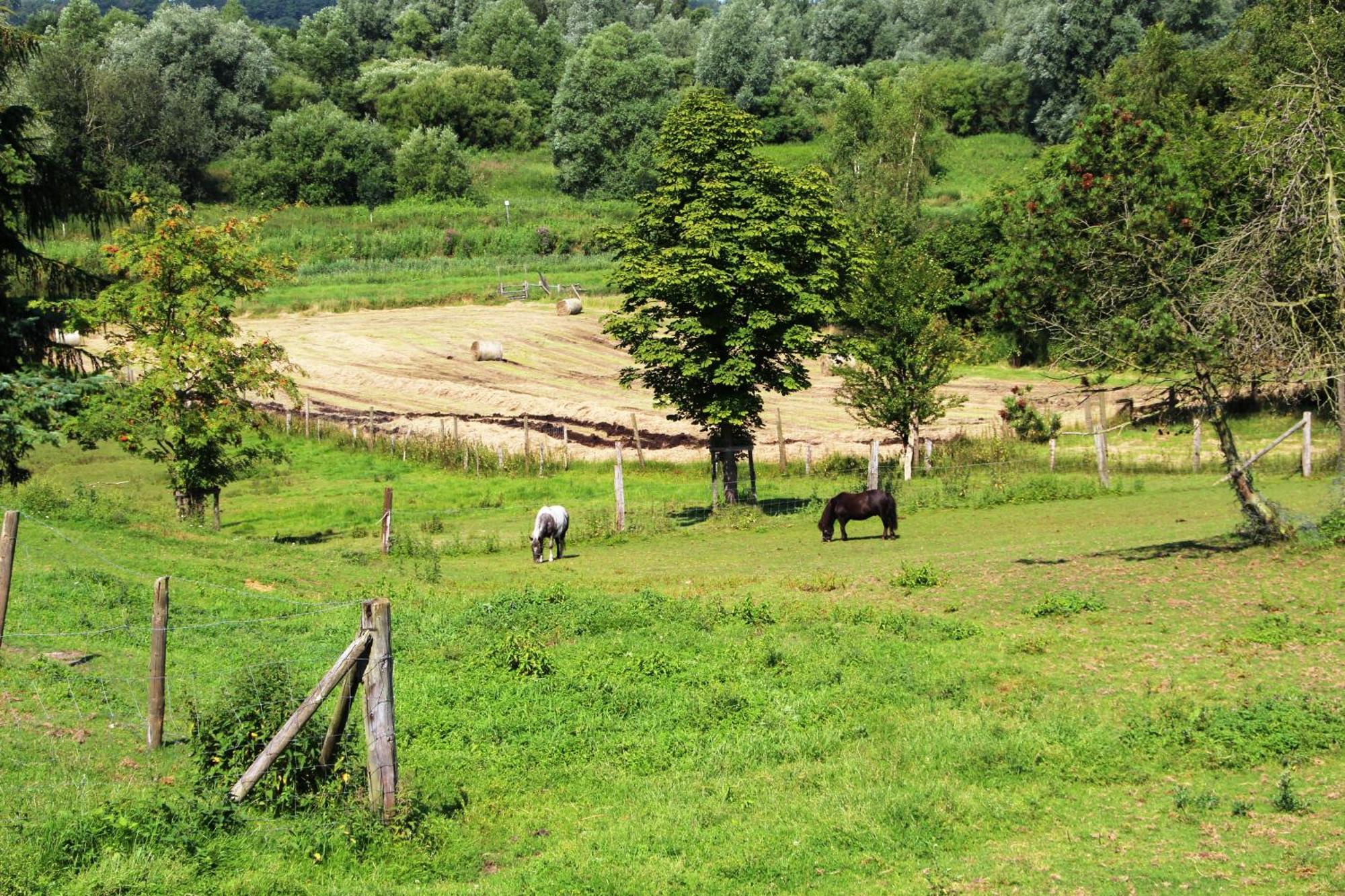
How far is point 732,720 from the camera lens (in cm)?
1484

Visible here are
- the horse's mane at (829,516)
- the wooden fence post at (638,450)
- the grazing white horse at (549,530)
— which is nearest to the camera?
the grazing white horse at (549,530)

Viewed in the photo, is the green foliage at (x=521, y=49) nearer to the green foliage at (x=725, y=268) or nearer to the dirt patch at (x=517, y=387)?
the dirt patch at (x=517, y=387)

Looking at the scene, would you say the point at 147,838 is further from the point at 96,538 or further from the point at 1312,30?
the point at 1312,30

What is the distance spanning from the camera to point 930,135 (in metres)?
86.0

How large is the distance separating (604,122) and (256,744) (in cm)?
10744

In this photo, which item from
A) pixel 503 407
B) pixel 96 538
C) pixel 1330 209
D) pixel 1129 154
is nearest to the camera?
pixel 1330 209

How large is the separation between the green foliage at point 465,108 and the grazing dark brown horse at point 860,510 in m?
107

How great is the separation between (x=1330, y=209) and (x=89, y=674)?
20.1 m

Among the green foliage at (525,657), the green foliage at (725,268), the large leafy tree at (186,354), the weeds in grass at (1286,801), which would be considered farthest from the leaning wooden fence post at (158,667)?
the green foliage at (725,268)

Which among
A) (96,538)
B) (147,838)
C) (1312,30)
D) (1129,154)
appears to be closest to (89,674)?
(147,838)

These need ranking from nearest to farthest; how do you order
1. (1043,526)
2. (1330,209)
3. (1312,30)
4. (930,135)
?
(1330,209)
(1043,526)
(1312,30)
(930,135)

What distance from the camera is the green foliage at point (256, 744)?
11.3 m

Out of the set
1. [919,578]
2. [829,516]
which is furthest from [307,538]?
[919,578]

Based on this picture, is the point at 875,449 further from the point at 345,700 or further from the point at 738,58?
the point at 738,58
